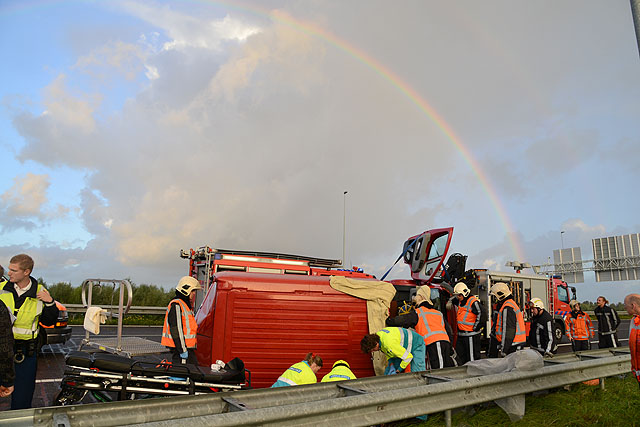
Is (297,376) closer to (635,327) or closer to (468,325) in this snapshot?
(635,327)

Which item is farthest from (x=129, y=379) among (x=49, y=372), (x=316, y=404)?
(x=49, y=372)

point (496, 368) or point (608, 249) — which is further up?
point (608, 249)

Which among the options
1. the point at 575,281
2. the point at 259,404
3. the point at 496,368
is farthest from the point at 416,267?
the point at 575,281

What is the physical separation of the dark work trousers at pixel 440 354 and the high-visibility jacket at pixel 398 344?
703 millimetres

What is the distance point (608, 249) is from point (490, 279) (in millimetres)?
26947

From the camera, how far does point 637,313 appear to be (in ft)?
15.0

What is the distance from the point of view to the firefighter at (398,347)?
219 inches

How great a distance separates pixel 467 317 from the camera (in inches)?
321

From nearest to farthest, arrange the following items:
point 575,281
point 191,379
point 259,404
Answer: point 259,404 < point 191,379 < point 575,281

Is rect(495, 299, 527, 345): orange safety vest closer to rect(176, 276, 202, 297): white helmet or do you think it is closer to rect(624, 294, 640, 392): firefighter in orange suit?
rect(624, 294, 640, 392): firefighter in orange suit

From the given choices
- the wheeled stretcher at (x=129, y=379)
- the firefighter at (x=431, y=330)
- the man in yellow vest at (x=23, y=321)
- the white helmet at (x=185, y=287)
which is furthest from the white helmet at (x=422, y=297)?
the man in yellow vest at (x=23, y=321)

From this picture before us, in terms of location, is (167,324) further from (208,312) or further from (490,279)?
(490,279)

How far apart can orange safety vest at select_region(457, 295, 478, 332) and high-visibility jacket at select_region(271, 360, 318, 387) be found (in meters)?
4.33

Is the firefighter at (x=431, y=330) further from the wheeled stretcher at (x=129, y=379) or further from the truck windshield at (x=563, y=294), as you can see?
the truck windshield at (x=563, y=294)
